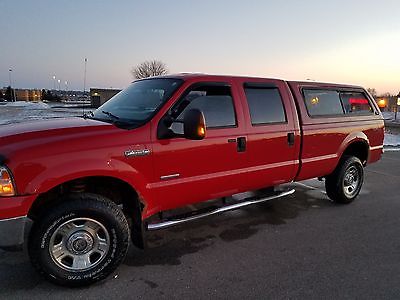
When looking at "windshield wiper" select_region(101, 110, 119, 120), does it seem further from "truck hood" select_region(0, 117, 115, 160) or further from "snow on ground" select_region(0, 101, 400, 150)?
"snow on ground" select_region(0, 101, 400, 150)

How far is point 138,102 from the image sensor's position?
391 centimetres

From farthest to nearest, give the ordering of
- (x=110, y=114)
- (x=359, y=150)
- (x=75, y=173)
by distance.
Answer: (x=359, y=150) → (x=110, y=114) → (x=75, y=173)

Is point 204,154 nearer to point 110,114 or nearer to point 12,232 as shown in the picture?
point 110,114

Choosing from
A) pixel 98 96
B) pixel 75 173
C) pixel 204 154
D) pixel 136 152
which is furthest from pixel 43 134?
pixel 98 96

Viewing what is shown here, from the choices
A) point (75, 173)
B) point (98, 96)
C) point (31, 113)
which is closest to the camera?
point (75, 173)

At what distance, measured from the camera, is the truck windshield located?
357 cm

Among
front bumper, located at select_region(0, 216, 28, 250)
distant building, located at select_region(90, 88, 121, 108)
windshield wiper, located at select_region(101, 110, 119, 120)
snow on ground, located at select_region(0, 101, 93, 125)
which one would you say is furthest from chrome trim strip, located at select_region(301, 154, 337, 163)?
distant building, located at select_region(90, 88, 121, 108)

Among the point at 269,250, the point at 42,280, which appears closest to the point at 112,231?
the point at 42,280

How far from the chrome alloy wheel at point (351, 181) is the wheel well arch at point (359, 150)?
0.28m

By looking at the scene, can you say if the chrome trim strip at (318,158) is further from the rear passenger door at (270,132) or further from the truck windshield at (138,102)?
the truck windshield at (138,102)

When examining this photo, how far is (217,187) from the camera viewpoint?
3990mm

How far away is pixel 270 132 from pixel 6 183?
2.96m

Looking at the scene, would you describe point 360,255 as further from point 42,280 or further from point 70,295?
point 42,280

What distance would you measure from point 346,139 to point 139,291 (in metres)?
3.97
